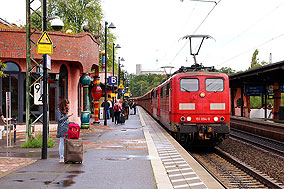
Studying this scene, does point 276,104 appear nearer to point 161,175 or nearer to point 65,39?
point 65,39

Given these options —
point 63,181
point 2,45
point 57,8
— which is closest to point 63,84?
point 2,45

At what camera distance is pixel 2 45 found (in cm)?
1852

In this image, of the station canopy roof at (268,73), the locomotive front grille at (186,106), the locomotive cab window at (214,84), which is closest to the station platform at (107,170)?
the locomotive front grille at (186,106)

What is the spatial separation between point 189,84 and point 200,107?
1.10 metres

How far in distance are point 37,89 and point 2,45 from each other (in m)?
7.38

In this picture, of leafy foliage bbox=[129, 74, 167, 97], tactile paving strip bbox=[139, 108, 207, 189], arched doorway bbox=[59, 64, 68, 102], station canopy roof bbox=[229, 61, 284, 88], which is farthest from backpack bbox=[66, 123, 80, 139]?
leafy foliage bbox=[129, 74, 167, 97]

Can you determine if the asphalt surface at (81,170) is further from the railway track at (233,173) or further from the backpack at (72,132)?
the railway track at (233,173)

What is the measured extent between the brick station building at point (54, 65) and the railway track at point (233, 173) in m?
9.52

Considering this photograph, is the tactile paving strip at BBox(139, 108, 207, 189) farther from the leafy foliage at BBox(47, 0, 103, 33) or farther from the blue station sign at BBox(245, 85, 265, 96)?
the leafy foliage at BBox(47, 0, 103, 33)

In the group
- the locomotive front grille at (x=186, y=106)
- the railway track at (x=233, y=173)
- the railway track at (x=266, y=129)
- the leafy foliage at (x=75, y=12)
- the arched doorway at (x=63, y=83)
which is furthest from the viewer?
the leafy foliage at (x=75, y=12)

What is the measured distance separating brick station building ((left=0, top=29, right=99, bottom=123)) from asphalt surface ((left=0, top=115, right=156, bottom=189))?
7.19 meters

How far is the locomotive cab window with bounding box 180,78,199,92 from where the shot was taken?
1563 centimetres

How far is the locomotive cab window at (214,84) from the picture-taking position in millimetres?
15641

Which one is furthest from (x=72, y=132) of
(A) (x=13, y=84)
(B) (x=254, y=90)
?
(B) (x=254, y=90)
